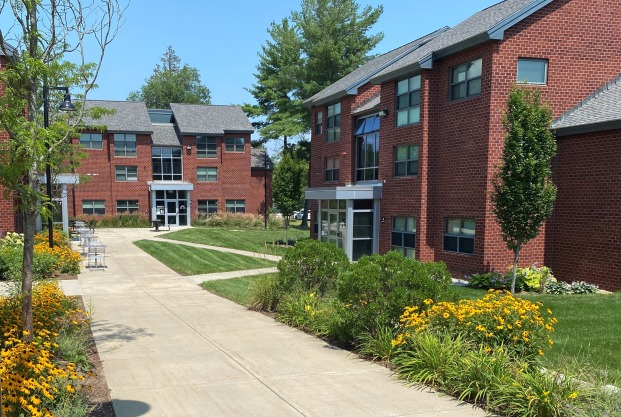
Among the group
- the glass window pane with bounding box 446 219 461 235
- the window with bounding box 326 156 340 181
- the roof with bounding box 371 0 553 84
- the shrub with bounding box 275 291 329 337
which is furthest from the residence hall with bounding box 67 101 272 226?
the shrub with bounding box 275 291 329 337

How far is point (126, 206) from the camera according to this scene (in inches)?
1729

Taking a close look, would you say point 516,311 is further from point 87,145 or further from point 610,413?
point 87,145

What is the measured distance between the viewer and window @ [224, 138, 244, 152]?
4659 centimetres

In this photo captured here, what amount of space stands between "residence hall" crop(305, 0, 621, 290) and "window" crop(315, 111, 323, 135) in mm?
7908

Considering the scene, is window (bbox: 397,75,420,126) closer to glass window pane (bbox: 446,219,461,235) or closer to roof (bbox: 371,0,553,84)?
roof (bbox: 371,0,553,84)

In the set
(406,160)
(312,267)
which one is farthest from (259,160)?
(312,267)

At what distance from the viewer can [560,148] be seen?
619 inches

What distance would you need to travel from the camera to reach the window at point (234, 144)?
4659 cm

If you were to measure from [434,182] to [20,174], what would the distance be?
49.2 feet

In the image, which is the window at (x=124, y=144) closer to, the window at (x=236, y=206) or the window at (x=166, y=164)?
the window at (x=166, y=164)

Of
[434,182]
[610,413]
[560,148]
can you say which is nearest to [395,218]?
[434,182]

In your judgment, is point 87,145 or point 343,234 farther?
point 87,145

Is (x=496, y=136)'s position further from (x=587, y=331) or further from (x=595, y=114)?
(x=587, y=331)

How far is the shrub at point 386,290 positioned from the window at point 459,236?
9.07 m
